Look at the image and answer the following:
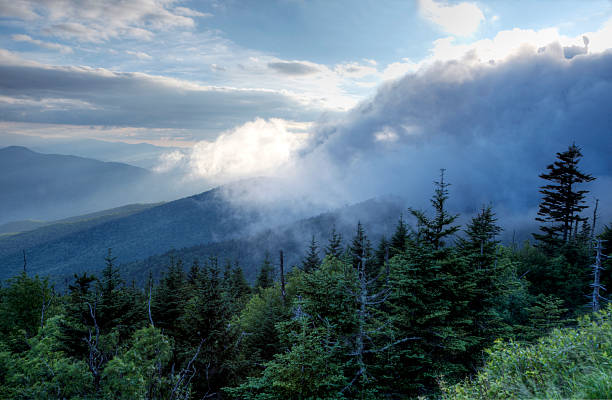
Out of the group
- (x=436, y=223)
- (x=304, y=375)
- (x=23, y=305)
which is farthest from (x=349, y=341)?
(x=23, y=305)

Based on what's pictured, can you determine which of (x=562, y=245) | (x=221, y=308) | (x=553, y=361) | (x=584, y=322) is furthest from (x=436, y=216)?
(x=562, y=245)

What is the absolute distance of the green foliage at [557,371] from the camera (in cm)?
531

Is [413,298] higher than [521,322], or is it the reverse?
[413,298]

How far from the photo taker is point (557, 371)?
655 cm

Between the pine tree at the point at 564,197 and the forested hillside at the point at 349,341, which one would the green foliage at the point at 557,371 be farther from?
the pine tree at the point at 564,197

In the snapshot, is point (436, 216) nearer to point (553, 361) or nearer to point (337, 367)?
point (337, 367)

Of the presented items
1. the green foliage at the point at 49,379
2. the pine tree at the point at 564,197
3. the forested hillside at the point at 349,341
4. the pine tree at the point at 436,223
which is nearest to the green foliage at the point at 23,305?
the forested hillside at the point at 349,341

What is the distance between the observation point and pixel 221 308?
1905 cm

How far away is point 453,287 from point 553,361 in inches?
414

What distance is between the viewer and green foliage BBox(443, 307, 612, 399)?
5312mm

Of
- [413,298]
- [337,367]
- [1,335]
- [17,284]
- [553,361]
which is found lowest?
[1,335]

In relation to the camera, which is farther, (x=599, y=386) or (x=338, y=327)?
(x=338, y=327)

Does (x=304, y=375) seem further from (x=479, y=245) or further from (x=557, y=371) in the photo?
(x=479, y=245)

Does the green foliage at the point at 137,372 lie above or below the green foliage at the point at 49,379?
above
